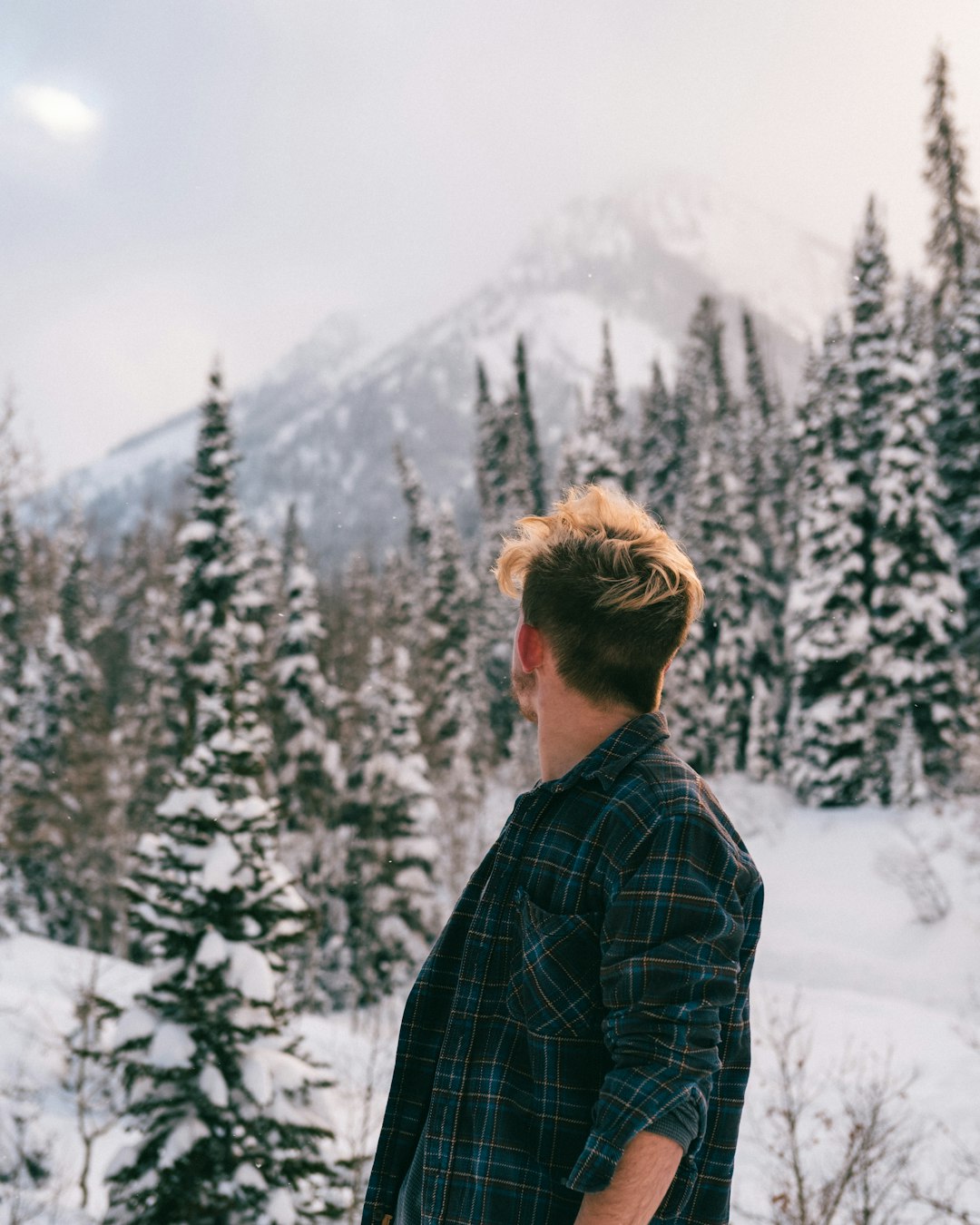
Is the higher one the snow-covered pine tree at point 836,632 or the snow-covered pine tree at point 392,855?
the snow-covered pine tree at point 836,632

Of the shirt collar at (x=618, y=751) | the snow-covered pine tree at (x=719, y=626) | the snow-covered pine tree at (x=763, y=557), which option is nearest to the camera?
the shirt collar at (x=618, y=751)

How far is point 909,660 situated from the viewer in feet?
98.7

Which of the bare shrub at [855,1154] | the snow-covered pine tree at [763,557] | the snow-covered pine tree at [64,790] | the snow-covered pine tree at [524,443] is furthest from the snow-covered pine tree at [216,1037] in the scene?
the snow-covered pine tree at [524,443]

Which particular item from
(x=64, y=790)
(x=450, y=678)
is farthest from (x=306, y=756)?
(x=450, y=678)

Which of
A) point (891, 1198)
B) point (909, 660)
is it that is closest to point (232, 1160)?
point (891, 1198)

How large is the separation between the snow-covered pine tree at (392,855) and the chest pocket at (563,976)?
90.9ft

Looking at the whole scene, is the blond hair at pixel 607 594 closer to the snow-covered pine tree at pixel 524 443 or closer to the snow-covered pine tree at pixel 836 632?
the snow-covered pine tree at pixel 836 632

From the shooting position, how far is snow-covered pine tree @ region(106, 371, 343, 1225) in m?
9.33

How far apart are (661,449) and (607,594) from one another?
2143 inches

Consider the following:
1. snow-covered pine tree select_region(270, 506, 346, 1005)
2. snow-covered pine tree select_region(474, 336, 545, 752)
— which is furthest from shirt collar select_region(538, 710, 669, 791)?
snow-covered pine tree select_region(474, 336, 545, 752)

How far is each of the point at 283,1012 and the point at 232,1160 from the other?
1540mm

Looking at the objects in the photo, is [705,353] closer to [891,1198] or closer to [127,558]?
[127,558]

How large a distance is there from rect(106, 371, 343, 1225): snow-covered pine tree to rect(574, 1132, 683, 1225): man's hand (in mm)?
8584

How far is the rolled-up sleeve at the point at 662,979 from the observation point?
1.85m
